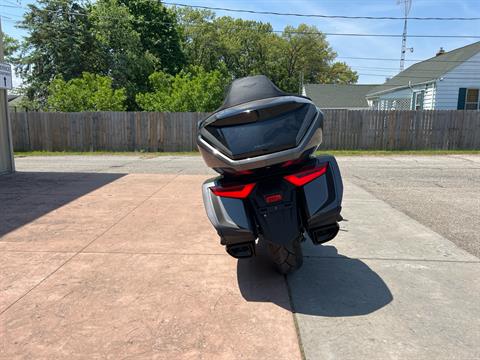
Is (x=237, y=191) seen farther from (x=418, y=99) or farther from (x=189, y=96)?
(x=418, y=99)

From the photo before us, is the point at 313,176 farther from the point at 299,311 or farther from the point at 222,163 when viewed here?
the point at 299,311

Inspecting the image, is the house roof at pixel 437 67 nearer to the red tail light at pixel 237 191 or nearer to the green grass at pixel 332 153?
the green grass at pixel 332 153

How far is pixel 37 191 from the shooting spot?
25.7 ft

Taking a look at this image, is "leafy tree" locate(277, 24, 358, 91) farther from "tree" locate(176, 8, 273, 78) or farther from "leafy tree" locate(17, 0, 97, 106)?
"leafy tree" locate(17, 0, 97, 106)

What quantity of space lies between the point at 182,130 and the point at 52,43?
1419cm

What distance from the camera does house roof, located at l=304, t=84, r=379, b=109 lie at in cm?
3362

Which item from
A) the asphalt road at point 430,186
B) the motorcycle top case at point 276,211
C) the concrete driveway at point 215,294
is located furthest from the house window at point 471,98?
the motorcycle top case at point 276,211

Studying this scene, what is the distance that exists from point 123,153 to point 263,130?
15.5 meters

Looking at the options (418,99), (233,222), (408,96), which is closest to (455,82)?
(418,99)

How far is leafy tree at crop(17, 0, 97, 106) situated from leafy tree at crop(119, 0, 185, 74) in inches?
189

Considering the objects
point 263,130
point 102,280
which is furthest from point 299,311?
point 102,280

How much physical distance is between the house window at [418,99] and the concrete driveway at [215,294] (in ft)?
60.2

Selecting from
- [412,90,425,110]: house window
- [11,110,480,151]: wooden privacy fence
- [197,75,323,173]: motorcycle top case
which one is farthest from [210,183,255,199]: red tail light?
[412,90,425,110]: house window

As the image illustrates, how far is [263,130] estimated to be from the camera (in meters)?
3.16
